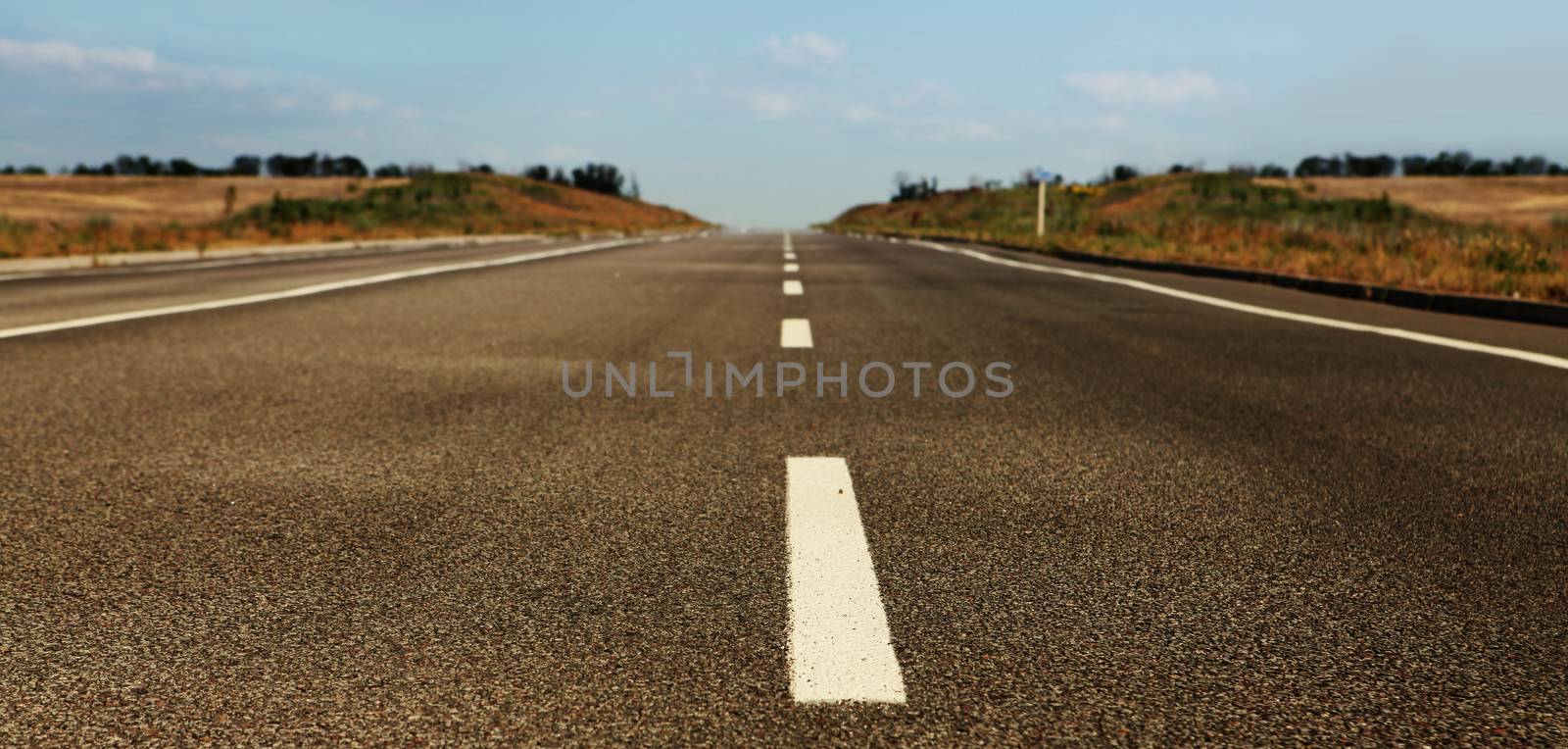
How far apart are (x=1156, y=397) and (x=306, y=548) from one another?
4.20 metres

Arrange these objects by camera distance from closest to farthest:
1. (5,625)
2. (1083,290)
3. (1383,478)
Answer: (5,625) < (1383,478) < (1083,290)

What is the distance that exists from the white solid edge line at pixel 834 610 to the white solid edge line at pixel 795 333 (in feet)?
14.3

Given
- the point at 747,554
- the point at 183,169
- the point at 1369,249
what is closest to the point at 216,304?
the point at 747,554

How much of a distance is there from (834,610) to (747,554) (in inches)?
19.7

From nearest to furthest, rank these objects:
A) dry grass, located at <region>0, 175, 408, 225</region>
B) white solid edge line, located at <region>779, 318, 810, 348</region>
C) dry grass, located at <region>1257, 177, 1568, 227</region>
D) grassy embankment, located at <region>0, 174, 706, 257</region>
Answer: white solid edge line, located at <region>779, 318, 810, 348</region> → grassy embankment, located at <region>0, 174, 706, 257</region> → dry grass, located at <region>1257, 177, 1568, 227</region> → dry grass, located at <region>0, 175, 408, 225</region>

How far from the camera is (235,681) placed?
88.5 inches

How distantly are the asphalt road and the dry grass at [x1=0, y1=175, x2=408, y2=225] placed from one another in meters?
75.3

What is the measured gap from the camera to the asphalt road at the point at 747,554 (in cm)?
215

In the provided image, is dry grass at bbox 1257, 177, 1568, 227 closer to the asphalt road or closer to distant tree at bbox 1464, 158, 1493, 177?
distant tree at bbox 1464, 158, 1493, 177

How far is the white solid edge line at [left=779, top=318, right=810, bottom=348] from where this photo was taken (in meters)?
8.15

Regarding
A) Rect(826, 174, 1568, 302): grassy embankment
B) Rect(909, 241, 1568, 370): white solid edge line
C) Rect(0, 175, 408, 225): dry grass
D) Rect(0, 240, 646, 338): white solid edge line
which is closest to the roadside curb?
Rect(826, 174, 1568, 302): grassy embankment

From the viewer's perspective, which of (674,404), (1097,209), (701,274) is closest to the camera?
(674,404)

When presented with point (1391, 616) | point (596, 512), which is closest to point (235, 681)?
point (596, 512)

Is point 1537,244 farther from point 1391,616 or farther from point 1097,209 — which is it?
point 1097,209
